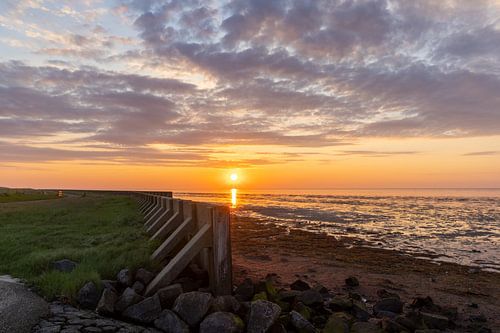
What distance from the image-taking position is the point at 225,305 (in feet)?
19.8

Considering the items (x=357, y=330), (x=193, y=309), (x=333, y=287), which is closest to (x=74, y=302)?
(x=193, y=309)

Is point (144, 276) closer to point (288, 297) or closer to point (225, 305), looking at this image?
point (225, 305)

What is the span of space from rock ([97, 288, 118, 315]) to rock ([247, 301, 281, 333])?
6.61 feet

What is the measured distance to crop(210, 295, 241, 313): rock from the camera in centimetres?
594

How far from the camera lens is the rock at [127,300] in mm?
6008

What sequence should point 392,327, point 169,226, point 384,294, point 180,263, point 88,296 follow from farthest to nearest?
point 169,226 < point 384,294 < point 180,263 < point 392,327 < point 88,296

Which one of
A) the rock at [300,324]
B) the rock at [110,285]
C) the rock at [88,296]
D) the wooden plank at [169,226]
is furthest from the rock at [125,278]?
the wooden plank at [169,226]

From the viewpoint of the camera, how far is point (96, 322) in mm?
5480

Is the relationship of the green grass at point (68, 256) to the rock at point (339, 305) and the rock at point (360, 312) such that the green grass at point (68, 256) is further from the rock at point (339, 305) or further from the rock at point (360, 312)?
the rock at point (360, 312)

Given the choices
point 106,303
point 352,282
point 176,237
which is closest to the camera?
point 106,303

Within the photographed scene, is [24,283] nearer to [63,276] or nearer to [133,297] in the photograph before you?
[63,276]

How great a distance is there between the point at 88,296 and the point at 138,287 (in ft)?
2.91

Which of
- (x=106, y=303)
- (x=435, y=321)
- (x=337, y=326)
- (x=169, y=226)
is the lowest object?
(x=435, y=321)

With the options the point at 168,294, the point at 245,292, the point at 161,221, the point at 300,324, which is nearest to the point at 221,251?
the point at 245,292
